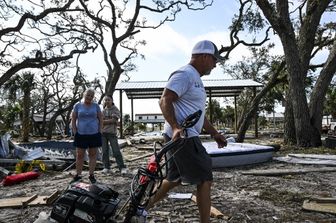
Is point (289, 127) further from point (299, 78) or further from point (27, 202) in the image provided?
point (27, 202)

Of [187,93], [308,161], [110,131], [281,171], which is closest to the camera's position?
[187,93]

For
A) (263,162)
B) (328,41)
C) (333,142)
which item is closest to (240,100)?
(328,41)

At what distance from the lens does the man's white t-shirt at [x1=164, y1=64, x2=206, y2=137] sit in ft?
12.1

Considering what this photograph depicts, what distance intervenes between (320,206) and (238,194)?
1.30 metres

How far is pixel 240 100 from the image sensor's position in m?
55.0

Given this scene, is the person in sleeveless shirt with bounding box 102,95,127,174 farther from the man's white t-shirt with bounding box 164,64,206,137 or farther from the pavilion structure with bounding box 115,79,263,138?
the pavilion structure with bounding box 115,79,263,138

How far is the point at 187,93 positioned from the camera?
377cm

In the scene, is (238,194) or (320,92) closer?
(238,194)

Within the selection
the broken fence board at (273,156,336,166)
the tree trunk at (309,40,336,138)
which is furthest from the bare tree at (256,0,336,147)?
the broken fence board at (273,156,336,166)

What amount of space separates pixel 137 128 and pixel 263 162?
135ft

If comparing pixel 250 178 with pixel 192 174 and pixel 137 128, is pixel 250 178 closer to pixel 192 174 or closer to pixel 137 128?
pixel 192 174

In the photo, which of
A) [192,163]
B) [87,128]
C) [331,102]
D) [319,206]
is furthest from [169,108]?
[331,102]

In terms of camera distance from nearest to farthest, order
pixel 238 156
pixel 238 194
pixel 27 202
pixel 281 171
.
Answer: pixel 27 202 → pixel 238 194 → pixel 281 171 → pixel 238 156

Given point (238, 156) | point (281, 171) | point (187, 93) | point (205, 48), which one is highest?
point (205, 48)
